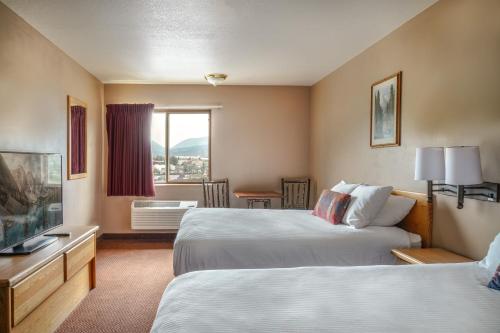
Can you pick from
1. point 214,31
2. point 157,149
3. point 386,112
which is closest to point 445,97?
point 386,112

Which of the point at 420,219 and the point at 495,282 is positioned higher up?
the point at 420,219

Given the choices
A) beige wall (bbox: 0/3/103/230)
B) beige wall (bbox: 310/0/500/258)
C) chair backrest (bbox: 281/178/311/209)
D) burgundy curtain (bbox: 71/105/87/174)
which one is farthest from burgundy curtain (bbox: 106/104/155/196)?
beige wall (bbox: 310/0/500/258)

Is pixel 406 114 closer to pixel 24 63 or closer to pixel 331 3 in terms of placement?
pixel 331 3

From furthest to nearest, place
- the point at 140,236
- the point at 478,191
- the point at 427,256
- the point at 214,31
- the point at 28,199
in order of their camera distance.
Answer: the point at 140,236 → the point at 214,31 → the point at 28,199 → the point at 427,256 → the point at 478,191

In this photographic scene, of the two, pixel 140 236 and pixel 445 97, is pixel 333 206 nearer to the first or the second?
pixel 445 97

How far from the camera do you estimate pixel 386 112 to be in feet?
11.1

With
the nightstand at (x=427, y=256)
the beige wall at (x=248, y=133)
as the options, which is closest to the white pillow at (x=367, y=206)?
the nightstand at (x=427, y=256)

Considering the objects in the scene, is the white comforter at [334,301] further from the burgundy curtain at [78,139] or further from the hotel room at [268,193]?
the burgundy curtain at [78,139]

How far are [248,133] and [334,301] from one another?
4.31 m

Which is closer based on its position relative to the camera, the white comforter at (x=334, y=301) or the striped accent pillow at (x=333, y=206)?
the white comforter at (x=334, y=301)

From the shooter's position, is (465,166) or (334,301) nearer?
(334,301)

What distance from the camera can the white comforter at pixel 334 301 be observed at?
1.33 meters

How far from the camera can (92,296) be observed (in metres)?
3.32

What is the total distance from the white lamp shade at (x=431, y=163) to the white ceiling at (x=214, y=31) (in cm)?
111
